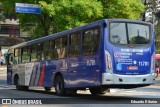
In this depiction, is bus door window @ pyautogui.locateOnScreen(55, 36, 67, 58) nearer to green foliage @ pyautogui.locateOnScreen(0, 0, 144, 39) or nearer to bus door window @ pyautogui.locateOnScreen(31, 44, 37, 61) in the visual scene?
bus door window @ pyautogui.locateOnScreen(31, 44, 37, 61)

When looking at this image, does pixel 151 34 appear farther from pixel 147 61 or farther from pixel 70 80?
pixel 70 80

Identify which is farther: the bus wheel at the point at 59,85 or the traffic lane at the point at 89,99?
the bus wheel at the point at 59,85


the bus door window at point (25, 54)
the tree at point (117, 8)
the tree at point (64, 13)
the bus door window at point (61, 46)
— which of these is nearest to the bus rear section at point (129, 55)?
the bus door window at point (61, 46)

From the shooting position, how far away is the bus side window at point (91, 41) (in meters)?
16.5

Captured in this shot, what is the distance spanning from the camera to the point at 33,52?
75.8 ft

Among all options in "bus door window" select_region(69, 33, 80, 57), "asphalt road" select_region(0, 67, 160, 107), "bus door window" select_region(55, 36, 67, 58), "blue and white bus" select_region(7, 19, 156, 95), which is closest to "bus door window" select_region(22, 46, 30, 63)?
"asphalt road" select_region(0, 67, 160, 107)

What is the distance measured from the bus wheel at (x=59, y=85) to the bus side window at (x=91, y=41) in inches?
106

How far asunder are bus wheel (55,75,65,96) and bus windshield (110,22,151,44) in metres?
4.02

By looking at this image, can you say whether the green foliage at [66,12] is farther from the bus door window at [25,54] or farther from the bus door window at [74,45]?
the bus door window at [74,45]

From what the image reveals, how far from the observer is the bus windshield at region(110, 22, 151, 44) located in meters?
16.5

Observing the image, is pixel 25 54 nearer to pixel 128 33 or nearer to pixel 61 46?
pixel 61 46

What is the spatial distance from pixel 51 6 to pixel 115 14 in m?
7.55

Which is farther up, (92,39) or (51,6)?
(51,6)

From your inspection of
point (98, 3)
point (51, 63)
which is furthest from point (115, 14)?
point (51, 63)
